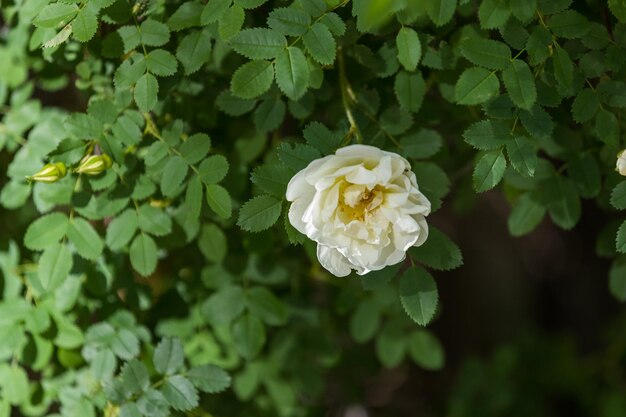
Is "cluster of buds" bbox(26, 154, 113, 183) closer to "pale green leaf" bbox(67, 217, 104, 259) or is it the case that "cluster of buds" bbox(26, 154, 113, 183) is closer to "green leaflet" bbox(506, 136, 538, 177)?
"pale green leaf" bbox(67, 217, 104, 259)

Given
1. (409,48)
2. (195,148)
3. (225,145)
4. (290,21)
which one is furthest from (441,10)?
(225,145)

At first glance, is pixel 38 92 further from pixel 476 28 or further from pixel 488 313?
pixel 488 313

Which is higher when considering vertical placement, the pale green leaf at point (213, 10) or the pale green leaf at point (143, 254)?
the pale green leaf at point (213, 10)

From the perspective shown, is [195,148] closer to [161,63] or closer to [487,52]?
[161,63]

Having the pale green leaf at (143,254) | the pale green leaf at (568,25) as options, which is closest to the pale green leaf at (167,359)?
the pale green leaf at (143,254)

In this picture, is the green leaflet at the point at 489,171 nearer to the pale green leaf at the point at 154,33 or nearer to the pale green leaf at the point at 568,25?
the pale green leaf at the point at 568,25

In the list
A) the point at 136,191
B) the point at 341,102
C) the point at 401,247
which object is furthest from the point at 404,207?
the point at 136,191

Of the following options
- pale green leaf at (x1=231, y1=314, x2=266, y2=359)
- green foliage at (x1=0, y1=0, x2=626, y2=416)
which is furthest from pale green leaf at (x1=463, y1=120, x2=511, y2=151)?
pale green leaf at (x1=231, y1=314, x2=266, y2=359)
